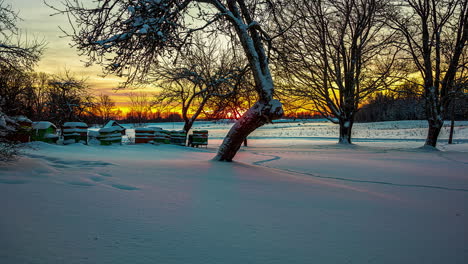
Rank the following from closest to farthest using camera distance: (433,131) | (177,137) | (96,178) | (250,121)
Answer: (96,178) → (250,121) → (433,131) → (177,137)

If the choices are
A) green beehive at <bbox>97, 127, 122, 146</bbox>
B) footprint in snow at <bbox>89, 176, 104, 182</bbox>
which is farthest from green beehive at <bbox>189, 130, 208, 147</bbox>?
footprint in snow at <bbox>89, 176, 104, 182</bbox>

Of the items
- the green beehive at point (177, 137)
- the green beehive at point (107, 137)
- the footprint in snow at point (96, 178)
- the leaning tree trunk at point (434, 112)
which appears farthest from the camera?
the green beehive at point (177, 137)

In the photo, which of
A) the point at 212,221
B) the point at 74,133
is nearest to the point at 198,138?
the point at 74,133

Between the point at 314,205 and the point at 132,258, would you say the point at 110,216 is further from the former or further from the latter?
the point at 314,205

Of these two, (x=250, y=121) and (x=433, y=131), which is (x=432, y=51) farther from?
(x=250, y=121)

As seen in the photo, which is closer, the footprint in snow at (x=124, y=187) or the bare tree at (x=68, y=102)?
the footprint in snow at (x=124, y=187)

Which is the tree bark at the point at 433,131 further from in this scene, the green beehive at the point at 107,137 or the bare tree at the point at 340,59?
the green beehive at the point at 107,137

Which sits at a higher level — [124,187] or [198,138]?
[198,138]

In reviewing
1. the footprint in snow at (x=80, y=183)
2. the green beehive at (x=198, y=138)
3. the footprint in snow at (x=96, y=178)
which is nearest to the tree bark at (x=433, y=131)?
the green beehive at (x=198, y=138)

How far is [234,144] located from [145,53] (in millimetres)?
2963

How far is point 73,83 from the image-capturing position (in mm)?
25125

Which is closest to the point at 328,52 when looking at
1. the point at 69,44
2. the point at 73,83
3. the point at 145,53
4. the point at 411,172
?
the point at 411,172

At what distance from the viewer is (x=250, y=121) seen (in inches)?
257

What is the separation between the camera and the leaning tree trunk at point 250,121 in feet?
20.8
